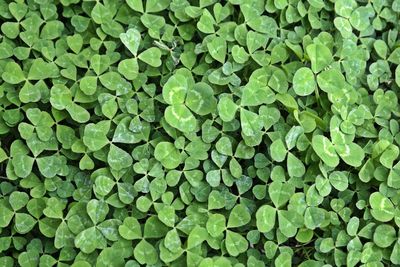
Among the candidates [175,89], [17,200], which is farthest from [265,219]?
[17,200]

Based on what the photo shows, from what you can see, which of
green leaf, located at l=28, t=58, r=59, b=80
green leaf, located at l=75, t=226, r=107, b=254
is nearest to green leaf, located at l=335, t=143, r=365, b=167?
green leaf, located at l=75, t=226, r=107, b=254

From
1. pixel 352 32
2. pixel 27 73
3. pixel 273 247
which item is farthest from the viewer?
pixel 352 32

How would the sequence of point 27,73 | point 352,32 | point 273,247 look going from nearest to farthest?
point 273,247
point 27,73
point 352,32

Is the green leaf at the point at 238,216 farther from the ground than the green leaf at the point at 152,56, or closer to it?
closer to it

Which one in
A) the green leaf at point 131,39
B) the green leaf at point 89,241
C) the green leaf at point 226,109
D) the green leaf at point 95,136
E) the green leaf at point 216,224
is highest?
the green leaf at point 131,39

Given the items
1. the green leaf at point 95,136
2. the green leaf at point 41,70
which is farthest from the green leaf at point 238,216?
the green leaf at point 41,70

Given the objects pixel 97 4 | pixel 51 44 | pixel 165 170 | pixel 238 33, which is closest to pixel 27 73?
pixel 51 44

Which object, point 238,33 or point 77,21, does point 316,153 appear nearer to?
point 238,33

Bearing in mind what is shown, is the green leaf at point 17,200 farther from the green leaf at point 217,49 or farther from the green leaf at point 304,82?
the green leaf at point 304,82
